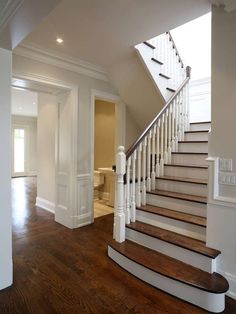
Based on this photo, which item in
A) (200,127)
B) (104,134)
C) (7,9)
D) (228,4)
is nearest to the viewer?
(7,9)

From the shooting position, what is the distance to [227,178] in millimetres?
1965

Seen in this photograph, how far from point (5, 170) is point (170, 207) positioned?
205 centimetres

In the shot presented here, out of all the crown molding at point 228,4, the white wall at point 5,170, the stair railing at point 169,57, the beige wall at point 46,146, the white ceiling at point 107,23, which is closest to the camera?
the crown molding at point 228,4

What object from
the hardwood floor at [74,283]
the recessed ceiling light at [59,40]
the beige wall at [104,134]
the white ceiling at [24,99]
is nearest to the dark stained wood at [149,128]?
the hardwood floor at [74,283]

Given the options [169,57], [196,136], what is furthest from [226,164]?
[169,57]

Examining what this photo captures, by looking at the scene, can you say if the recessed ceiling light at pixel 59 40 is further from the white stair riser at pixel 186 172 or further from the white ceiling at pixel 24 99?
the white ceiling at pixel 24 99

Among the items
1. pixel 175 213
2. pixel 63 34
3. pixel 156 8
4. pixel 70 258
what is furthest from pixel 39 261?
pixel 156 8

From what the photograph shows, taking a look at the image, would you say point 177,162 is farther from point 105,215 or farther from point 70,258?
point 70,258

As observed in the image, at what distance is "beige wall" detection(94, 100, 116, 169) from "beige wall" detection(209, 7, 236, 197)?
361cm

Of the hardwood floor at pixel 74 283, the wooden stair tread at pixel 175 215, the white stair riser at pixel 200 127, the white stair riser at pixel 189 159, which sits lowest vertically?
the hardwood floor at pixel 74 283

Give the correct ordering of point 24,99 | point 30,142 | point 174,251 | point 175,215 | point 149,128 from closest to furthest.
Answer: point 174,251 → point 175,215 → point 149,128 → point 24,99 → point 30,142

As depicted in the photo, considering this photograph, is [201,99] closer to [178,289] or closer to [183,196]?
[183,196]

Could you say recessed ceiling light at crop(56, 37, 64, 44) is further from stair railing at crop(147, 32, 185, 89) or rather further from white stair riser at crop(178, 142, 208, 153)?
white stair riser at crop(178, 142, 208, 153)

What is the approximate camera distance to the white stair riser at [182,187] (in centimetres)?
275
